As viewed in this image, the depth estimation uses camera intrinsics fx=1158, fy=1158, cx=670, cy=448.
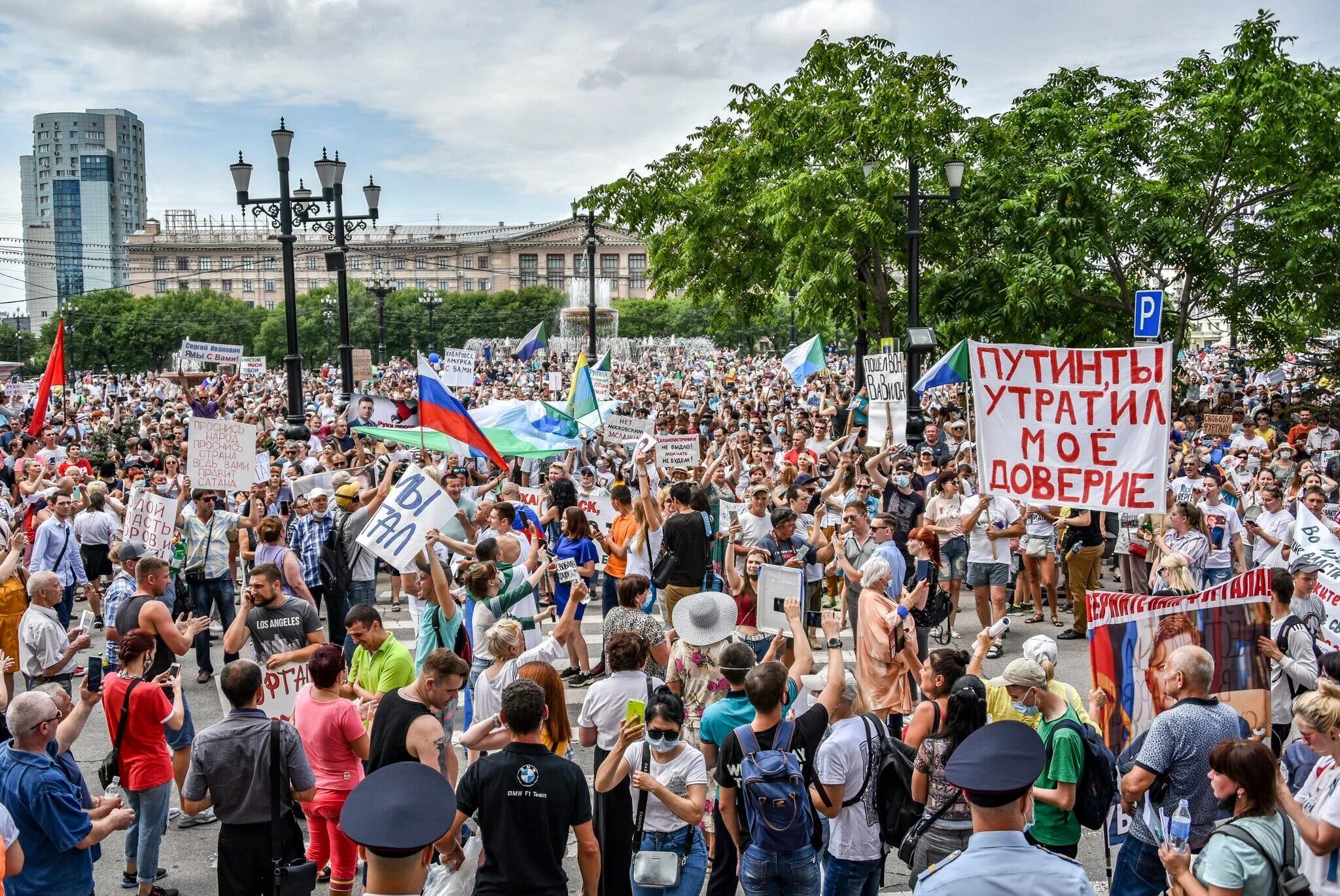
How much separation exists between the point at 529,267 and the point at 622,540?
126479 mm

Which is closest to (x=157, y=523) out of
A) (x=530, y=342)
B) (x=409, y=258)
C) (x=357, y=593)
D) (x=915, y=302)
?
(x=357, y=593)

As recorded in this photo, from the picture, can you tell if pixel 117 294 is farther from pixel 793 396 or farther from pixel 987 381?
pixel 987 381

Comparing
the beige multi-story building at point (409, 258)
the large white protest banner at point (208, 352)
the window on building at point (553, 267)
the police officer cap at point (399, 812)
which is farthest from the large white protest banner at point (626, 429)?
Result: the window on building at point (553, 267)

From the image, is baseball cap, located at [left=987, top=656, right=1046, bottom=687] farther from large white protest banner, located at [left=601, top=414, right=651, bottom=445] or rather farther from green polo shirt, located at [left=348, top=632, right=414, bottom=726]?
large white protest banner, located at [left=601, top=414, right=651, bottom=445]

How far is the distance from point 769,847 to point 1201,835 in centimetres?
178

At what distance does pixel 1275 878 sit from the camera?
3869 mm

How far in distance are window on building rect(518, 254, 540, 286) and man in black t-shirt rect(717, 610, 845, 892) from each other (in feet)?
427

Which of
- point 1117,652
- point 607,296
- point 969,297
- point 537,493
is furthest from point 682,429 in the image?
point 607,296

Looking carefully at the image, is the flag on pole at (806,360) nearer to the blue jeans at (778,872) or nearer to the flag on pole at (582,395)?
the flag on pole at (582,395)

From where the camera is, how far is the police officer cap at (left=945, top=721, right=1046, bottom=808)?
11.1ft

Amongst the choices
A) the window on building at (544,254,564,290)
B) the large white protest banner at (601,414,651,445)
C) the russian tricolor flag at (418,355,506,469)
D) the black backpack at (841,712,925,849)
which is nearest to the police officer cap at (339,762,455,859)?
the black backpack at (841,712,925,849)

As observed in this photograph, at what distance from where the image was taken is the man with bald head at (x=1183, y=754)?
470cm

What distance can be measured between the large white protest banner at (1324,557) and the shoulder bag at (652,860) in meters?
4.73

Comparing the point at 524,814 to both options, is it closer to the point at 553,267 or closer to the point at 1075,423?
the point at 1075,423
